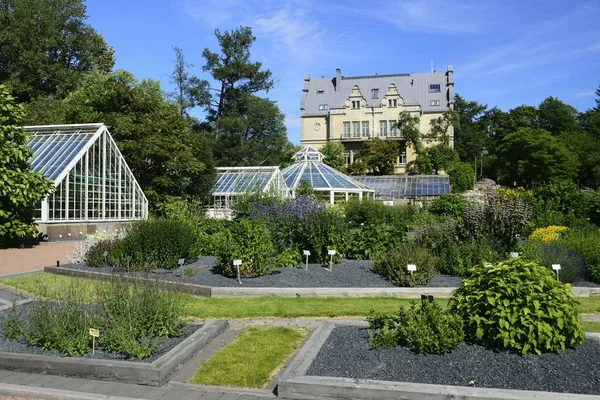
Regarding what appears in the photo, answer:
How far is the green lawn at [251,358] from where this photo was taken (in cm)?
493

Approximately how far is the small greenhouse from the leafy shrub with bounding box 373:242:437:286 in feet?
69.7

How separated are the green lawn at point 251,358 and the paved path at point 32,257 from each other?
8.13m

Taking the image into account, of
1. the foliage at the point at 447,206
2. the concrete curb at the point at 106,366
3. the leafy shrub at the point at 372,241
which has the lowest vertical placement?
the concrete curb at the point at 106,366

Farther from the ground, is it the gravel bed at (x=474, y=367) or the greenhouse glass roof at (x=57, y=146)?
the greenhouse glass roof at (x=57, y=146)

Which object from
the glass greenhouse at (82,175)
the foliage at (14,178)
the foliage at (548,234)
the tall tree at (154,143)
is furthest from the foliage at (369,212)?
the foliage at (14,178)

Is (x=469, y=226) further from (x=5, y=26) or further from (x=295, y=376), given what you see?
(x=5, y=26)

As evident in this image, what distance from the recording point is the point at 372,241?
39.6 feet

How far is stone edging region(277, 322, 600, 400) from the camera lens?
13.5 feet

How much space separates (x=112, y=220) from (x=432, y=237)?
17.4 metres

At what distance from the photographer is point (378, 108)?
68.6 meters

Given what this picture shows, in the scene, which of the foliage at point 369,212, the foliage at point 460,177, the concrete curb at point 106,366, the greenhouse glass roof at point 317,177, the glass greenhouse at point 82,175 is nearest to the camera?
the concrete curb at point 106,366

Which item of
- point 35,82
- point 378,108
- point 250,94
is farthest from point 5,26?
point 378,108

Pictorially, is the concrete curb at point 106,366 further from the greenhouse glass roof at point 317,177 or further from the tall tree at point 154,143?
the greenhouse glass roof at point 317,177

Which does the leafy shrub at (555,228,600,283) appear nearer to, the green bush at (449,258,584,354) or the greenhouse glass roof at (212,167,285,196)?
the green bush at (449,258,584,354)
